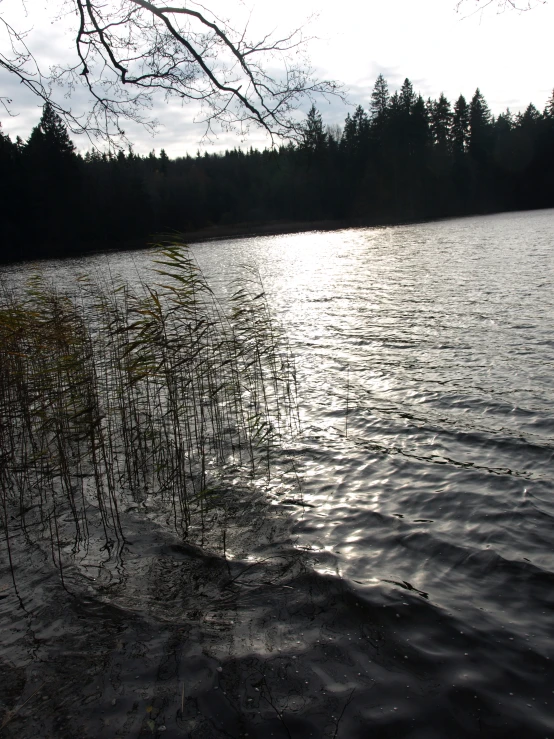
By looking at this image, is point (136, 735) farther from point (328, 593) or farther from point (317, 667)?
point (328, 593)

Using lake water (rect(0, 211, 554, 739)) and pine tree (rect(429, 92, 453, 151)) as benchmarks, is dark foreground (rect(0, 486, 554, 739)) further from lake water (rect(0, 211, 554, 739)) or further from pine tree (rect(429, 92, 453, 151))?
pine tree (rect(429, 92, 453, 151))

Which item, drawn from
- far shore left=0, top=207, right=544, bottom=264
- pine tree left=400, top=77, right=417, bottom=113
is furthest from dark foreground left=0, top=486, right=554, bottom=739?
pine tree left=400, top=77, right=417, bottom=113

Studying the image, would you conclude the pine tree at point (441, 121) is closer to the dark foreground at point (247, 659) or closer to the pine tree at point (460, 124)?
the pine tree at point (460, 124)

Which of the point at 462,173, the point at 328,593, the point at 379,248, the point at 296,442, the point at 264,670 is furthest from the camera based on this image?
the point at 462,173

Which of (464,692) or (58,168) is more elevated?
(58,168)

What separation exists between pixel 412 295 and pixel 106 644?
814 inches

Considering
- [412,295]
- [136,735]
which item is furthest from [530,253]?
[136,735]

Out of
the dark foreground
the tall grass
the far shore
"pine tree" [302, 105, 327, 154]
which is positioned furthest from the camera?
the far shore

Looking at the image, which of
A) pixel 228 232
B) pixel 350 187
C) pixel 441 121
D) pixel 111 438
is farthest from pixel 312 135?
pixel 441 121

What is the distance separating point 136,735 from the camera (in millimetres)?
3408

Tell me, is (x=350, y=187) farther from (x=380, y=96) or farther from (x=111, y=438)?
(x=111, y=438)

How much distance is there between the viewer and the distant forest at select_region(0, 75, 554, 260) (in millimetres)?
77375

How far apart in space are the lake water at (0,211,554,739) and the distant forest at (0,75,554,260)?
7649cm

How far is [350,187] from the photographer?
325 feet
